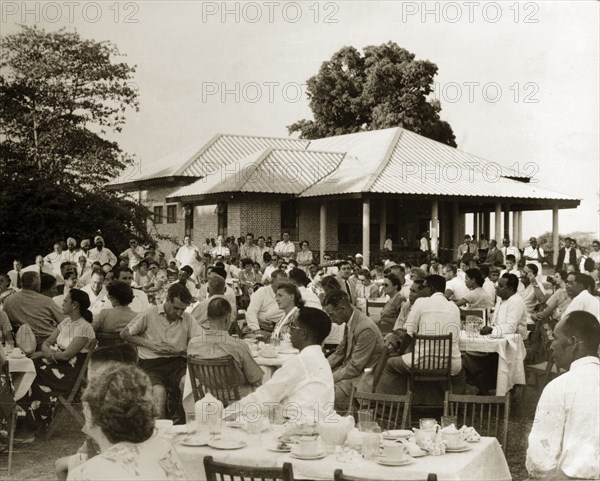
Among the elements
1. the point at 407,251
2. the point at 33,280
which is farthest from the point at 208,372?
the point at 407,251

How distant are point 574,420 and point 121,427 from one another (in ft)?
7.69

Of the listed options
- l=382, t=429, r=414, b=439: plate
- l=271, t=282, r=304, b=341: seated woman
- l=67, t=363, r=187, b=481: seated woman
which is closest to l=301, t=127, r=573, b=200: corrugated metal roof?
l=271, t=282, r=304, b=341: seated woman

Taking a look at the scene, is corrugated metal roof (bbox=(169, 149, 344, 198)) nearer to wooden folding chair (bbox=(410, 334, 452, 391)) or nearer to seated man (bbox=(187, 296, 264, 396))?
wooden folding chair (bbox=(410, 334, 452, 391))

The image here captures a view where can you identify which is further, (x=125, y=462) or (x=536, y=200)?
(x=536, y=200)

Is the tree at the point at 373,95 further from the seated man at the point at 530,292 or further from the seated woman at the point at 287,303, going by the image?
the seated woman at the point at 287,303

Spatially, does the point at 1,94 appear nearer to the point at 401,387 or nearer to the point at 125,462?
the point at 401,387

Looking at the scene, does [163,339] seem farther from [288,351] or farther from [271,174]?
[271,174]

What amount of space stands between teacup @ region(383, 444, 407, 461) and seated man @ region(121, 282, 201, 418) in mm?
4098

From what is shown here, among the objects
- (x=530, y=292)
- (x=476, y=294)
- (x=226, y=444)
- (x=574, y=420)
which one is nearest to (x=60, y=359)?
(x=226, y=444)

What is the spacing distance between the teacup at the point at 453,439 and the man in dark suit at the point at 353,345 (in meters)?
2.98

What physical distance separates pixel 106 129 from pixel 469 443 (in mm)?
31036

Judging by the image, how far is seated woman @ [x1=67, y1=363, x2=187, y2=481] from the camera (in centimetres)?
294

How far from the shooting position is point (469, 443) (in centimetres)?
483

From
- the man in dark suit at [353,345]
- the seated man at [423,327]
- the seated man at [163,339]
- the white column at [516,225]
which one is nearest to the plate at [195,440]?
the man in dark suit at [353,345]
